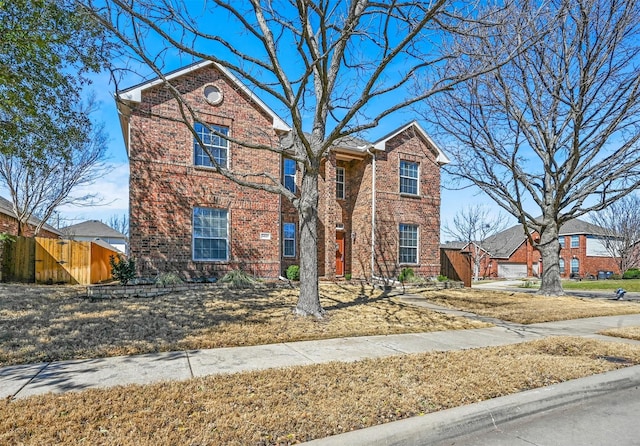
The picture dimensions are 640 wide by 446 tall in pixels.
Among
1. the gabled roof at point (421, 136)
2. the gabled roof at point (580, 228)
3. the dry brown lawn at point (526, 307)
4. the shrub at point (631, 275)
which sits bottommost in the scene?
the shrub at point (631, 275)

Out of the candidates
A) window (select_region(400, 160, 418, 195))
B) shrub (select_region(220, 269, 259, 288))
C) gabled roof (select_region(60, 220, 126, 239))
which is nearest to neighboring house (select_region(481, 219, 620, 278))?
window (select_region(400, 160, 418, 195))

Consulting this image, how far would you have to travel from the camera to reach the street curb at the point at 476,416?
310 cm

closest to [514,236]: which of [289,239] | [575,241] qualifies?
[575,241]

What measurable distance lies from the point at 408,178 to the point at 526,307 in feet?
27.6

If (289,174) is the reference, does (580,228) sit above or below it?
below

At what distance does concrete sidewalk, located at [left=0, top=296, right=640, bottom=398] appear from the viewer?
13.8 ft

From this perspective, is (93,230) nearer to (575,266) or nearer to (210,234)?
(210,234)

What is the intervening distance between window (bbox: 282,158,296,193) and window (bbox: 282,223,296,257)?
1.58 meters

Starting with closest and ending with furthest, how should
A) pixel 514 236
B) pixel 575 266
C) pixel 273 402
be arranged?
pixel 273 402
pixel 575 266
pixel 514 236

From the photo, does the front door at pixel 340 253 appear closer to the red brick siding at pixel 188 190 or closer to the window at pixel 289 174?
the window at pixel 289 174

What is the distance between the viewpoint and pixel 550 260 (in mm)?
15852

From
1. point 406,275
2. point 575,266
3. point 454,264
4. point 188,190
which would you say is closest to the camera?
point 188,190

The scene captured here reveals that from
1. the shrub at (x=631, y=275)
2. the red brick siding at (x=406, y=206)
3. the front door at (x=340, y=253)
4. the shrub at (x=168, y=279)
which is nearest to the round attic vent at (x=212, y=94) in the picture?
the shrub at (x=168, y=279)

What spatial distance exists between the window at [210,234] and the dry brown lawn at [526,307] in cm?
773
